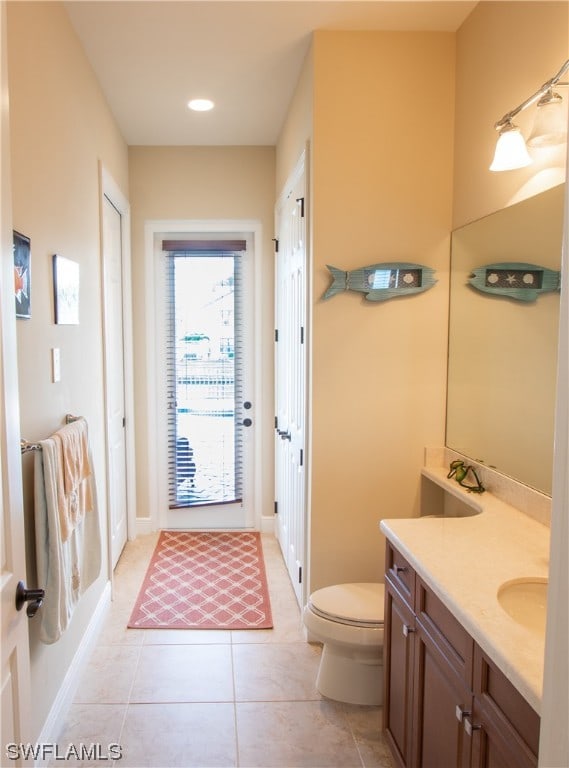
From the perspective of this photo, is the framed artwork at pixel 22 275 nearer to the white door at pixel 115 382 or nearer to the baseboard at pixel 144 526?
the white door at pixel 115 382

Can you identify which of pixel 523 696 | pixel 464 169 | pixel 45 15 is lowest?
pixel 523 696

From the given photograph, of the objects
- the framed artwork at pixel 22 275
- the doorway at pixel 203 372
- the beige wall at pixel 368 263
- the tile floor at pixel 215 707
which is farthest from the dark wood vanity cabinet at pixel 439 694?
the doorway at pixel 203 372

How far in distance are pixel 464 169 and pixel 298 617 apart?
238 centimetres

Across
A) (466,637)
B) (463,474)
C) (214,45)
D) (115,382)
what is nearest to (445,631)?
(466,637)

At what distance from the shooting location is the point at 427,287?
259 centimetres

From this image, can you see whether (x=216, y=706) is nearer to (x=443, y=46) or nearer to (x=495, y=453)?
(x=495, y=453)

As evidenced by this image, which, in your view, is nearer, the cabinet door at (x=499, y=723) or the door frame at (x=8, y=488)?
the cabinet door at (x=499, y=723)

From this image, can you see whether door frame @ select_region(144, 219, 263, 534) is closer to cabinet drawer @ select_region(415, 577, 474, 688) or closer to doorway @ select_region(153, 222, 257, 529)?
doorway @ select_region(153, 222, 257, 529)

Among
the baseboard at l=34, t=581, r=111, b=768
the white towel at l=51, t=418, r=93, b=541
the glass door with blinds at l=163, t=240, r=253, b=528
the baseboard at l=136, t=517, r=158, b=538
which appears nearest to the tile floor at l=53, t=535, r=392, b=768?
the baseboard at l=34, t=581, r=111, b=768

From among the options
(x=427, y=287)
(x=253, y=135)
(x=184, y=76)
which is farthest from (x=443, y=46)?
(x=253, y=135)

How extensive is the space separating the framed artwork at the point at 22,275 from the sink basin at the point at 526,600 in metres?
1.62

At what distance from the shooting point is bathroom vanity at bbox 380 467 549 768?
1.13 m

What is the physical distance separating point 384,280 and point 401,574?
1.32m

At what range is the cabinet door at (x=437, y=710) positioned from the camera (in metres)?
1.34
